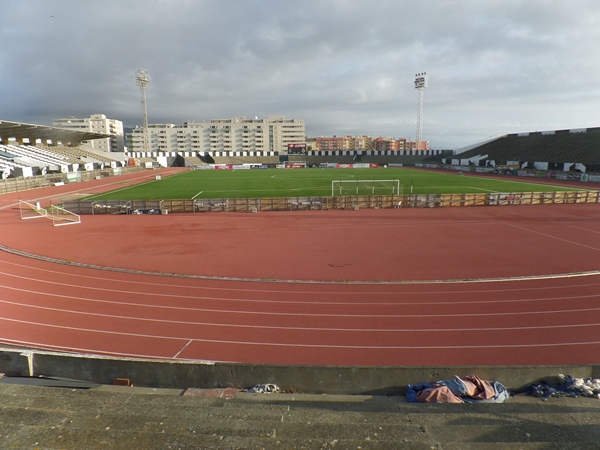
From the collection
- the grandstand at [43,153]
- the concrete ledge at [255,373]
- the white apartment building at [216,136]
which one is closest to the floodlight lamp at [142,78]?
the grandstand at [43,153]

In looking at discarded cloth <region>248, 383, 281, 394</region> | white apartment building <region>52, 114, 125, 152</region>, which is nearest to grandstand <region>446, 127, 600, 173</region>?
discarded cloth <region>248, 383, 281, 394</region>

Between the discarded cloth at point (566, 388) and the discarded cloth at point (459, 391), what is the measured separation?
2.15ft

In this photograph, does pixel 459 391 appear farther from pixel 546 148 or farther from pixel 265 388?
pixel 546 148

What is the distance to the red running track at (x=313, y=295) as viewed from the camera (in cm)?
1034

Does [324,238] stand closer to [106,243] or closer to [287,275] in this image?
[287,275]

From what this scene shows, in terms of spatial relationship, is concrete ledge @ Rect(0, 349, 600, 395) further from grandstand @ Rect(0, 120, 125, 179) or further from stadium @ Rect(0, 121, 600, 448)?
grandstand @ Rect(0, 120, 125, 179)

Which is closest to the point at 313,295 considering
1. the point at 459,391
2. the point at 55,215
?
the point at 459,391

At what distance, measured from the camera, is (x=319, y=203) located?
3509 centimetres

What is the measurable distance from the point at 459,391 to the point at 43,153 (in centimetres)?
8692

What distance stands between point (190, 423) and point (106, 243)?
19.6 meters

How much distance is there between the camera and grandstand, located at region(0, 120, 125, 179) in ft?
188

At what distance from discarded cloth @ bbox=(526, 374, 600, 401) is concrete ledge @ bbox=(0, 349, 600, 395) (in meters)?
0.15

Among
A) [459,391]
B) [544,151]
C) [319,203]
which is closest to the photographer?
[459,391]

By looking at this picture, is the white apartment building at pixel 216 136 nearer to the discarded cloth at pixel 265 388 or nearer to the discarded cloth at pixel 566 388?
the discarded cloth at pixel 265 388
